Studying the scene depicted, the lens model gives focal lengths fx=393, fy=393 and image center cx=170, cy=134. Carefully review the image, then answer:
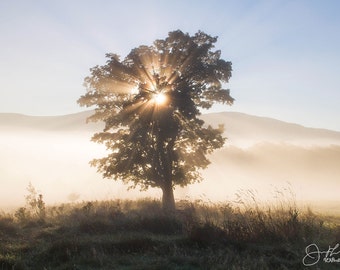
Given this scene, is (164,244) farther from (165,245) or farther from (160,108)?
(160,108)

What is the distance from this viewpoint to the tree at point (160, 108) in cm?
2352

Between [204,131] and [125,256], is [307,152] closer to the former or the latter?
[204,131]

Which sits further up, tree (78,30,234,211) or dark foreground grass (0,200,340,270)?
tree (78,30,234,211)

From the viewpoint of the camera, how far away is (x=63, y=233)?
13.4 metres

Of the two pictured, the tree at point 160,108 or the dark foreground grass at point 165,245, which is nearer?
the dark foreground grass at point 165,245

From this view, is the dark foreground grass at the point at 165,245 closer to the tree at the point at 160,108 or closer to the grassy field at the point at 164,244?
the grassy field at the point at 164,244

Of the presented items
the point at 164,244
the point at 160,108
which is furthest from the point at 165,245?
the point at 160,108

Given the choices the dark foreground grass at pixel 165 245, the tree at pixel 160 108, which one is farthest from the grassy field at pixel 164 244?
the tree at pixel 160 108

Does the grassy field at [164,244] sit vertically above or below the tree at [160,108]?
below

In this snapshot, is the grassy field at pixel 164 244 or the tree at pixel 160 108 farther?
the tree at pixel 160 108

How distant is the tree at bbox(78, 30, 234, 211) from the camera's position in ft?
77.2

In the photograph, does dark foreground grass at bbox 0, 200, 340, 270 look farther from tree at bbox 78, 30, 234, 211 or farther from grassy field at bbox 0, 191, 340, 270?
tree at bbox 78, 30, 234, 211

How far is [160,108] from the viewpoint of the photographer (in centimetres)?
2322

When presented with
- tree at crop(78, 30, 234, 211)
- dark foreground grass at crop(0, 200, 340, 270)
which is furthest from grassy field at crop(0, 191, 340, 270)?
tree at crop(78, 30, 234, 211)
